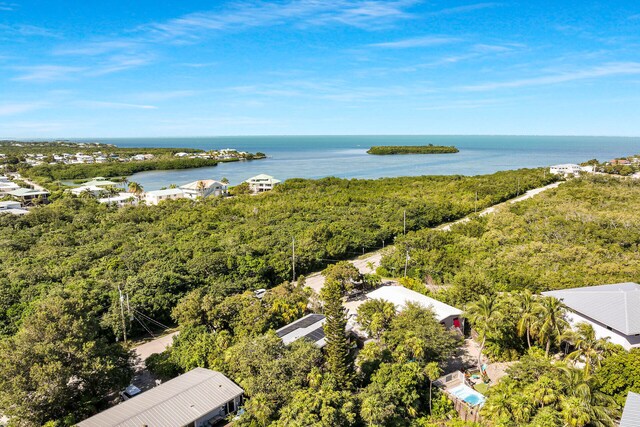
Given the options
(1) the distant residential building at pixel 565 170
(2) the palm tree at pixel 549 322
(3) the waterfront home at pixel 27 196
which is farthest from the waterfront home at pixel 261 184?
(1) the distant residential building at pixel 565 170

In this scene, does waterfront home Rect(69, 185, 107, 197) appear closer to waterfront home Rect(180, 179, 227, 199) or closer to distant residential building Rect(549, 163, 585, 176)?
waterfront home Rect(180, 179, 227, 199)

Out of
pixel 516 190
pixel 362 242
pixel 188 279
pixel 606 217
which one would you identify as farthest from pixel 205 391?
pixel 516 190

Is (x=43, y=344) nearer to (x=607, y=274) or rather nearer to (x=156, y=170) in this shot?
(x=607, y=274)

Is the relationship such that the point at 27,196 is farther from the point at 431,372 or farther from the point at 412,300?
the point at 431,372

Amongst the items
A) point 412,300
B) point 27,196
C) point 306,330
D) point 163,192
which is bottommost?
point 306,330

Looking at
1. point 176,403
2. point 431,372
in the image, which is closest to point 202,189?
point 176,403

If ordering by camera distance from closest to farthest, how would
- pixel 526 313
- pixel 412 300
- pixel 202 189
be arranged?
pixel 526 313
pixel 412 300
pixel 202 189
